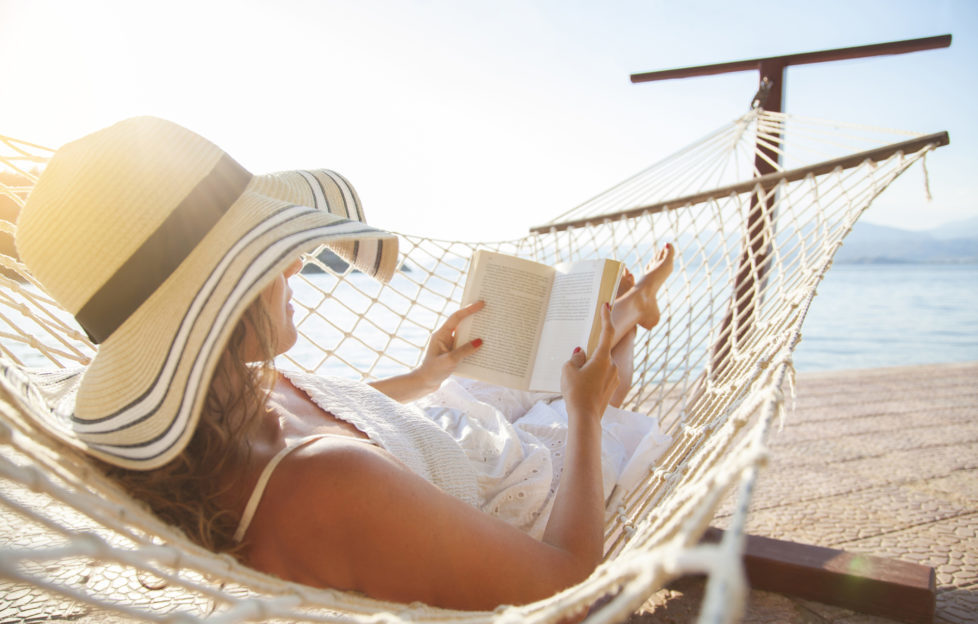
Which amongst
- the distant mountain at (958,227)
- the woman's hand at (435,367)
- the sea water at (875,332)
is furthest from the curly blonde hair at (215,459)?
the distant mountain at (958,227)

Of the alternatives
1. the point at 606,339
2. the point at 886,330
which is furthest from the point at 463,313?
the point at 886,330

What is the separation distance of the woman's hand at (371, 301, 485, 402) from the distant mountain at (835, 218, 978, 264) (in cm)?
2448

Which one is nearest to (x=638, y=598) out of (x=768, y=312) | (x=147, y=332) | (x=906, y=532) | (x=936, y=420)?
(x=147, y=332)

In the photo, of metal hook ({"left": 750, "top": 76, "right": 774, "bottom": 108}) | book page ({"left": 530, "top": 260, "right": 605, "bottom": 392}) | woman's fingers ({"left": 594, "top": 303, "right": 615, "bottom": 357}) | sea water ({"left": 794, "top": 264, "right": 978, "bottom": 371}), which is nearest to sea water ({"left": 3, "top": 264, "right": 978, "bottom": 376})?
sea water ({"left": 794, "top": 264, "right": 978, "bottom": 371})

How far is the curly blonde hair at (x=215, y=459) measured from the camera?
2.04 feet

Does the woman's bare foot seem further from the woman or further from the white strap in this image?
the white strap

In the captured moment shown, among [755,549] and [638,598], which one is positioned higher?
[638,598]

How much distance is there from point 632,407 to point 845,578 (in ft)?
2.04

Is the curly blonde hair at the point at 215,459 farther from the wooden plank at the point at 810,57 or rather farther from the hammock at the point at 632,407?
the wooden plank at the point at 810,57

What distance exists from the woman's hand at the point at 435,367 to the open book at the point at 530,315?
0.01 m

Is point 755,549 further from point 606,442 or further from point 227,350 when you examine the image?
point 227,350

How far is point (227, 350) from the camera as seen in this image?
25.9 inches

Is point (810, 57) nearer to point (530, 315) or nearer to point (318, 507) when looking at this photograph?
point (530, 315)

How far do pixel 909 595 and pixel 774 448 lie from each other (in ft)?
3.39
